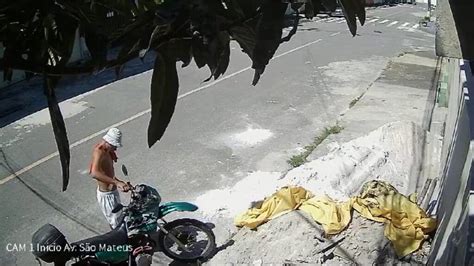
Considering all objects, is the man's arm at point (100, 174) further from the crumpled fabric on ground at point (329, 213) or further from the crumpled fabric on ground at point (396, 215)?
the crumpled fabric on ground at point (396, 215)

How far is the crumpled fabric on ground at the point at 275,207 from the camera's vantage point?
513cm

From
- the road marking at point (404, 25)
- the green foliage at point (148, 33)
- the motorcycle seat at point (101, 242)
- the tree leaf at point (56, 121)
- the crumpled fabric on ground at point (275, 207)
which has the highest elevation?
the green foliage at point (148, 33)

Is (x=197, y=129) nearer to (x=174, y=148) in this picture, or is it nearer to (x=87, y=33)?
(x=174, y=148)

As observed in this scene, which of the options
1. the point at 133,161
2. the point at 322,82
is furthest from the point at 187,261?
the point at 322,82

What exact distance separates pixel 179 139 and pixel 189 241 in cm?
315

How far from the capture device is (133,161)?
715cm

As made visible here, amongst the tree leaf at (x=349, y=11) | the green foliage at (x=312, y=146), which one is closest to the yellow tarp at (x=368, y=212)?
the green foliage at (x=312, y=146)

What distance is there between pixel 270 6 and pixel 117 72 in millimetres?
299

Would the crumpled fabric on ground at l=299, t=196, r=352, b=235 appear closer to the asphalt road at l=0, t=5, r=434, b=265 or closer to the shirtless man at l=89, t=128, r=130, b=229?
the asphalt road at l=0, t=5, r=434, b=265

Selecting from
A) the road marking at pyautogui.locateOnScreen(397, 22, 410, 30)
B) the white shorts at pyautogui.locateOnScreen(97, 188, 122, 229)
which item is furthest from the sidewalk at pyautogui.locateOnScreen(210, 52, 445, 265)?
the road marking at pyautogui.locateOnScreen(397, 22, 410, 30)

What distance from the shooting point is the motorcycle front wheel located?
16.2ft

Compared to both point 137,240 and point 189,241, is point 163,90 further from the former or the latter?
point 189,241

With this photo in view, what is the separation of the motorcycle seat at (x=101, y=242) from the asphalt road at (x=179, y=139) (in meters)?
0.79

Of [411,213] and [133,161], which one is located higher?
[411,213]
